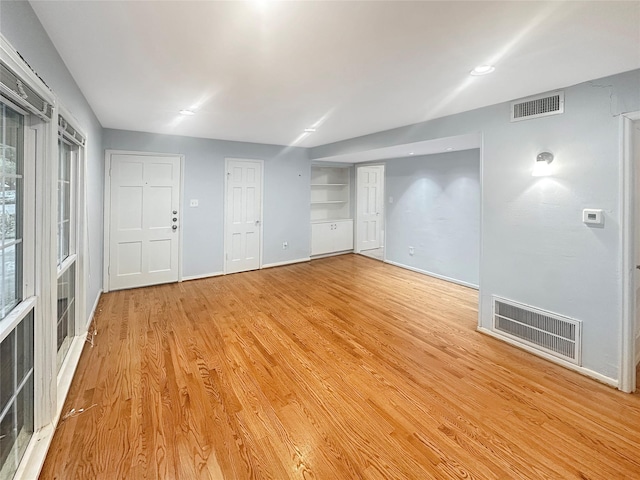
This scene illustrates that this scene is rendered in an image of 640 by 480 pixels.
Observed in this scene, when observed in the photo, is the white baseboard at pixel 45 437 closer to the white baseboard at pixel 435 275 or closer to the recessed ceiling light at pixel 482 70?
the recessed ceiling light at pixel 482 70

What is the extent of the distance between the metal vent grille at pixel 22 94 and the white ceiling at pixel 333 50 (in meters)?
0.47

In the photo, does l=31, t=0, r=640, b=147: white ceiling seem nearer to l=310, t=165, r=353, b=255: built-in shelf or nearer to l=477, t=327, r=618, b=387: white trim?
l=477, t=327, r=618, b=387: white trim

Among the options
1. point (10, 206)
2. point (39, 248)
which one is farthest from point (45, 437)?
point (10, 206)

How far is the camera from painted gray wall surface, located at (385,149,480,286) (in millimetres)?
4844

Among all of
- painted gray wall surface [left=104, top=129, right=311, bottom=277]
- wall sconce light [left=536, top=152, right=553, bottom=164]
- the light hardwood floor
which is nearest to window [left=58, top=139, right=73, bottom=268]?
the light hardwood floor

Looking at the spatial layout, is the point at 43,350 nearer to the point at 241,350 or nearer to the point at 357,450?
the point at 241,350

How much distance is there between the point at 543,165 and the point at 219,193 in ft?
15.0

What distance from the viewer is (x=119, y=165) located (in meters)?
4.50

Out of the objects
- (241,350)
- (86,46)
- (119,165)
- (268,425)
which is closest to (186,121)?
(119,165)

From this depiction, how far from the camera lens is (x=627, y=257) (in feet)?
7.62

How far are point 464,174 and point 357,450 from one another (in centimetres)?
440

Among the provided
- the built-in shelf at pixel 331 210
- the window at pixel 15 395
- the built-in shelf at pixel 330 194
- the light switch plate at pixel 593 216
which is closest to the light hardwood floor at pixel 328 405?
the window at pixel 15 395

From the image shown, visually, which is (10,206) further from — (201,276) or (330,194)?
(330,194)

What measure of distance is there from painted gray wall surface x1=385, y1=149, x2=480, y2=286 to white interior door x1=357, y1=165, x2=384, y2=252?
4.01 ft
